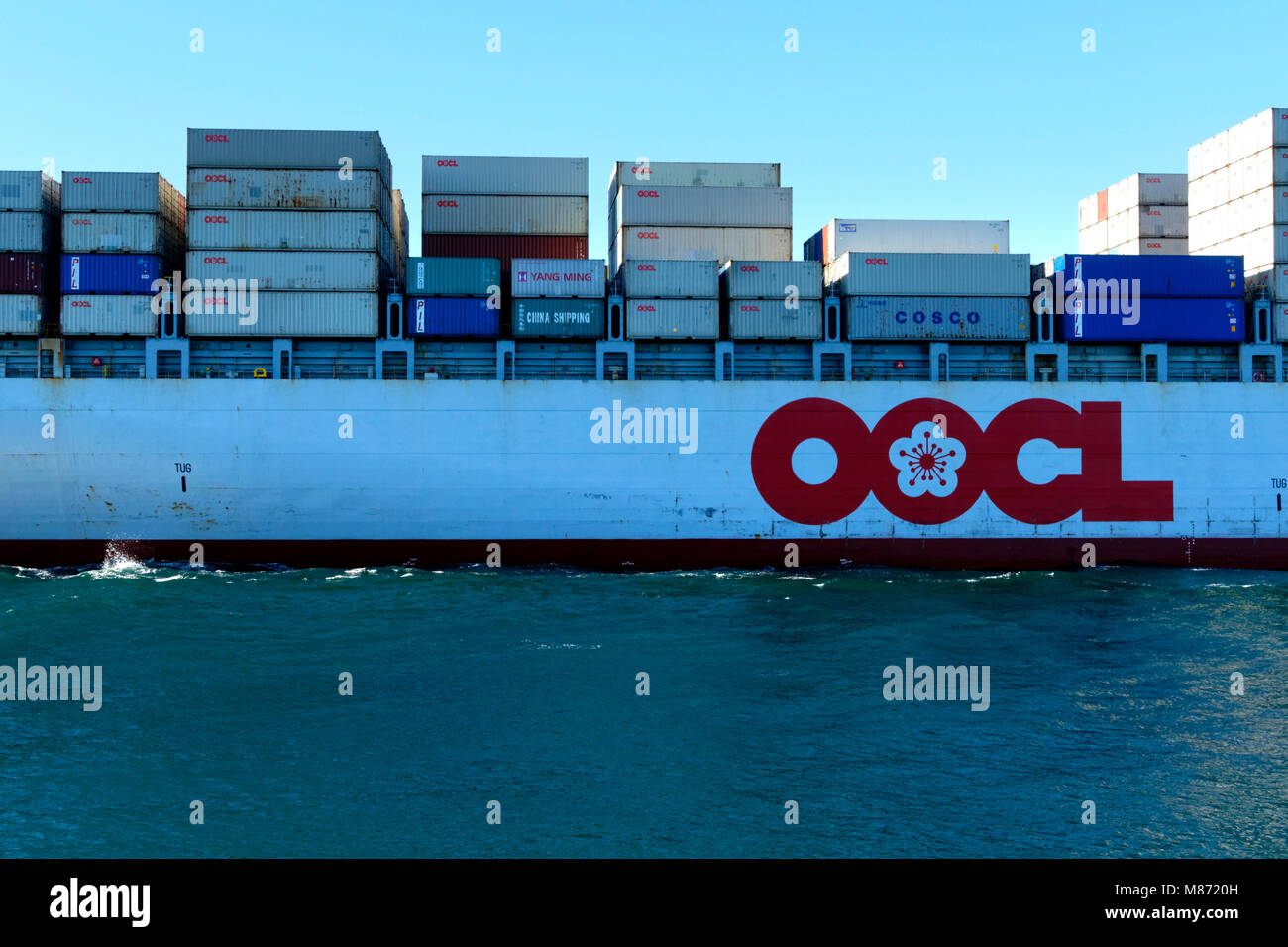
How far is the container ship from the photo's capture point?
84.5 feet

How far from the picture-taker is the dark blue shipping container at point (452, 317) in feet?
87.5

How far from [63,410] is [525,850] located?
73.5 feet

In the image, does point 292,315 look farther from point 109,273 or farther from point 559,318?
point 559,318

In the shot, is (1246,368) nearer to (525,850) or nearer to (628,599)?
(628,599)

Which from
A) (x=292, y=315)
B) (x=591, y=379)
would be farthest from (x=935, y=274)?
(x=292, y=315)

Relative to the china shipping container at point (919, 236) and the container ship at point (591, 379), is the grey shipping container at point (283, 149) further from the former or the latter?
the china shipping container at point (919, 236)

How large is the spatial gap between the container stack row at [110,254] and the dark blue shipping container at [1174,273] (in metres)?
25.8

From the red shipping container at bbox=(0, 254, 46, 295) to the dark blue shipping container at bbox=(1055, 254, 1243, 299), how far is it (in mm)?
28620

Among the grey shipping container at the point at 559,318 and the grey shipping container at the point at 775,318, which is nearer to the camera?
the grey shipping container at the point at 559,318

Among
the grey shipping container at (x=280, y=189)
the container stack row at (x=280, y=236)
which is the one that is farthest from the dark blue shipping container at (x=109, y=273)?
the grey shipping container at (x=280, y=189)

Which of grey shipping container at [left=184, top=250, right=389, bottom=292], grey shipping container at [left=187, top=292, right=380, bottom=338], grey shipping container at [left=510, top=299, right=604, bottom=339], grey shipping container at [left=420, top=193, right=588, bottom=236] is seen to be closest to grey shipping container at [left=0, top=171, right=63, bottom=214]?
grey shipping container at [left=184, top=250, right=389, bottom=292]

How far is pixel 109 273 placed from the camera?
25.9m

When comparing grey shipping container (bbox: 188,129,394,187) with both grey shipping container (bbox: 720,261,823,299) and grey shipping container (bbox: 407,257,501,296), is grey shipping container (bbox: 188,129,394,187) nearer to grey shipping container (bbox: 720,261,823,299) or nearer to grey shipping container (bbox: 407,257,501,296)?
grey shipping container (bbox: 407,257,501,296)
